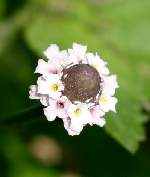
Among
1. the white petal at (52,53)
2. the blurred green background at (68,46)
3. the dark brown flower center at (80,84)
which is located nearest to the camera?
the dark brown flower center at (80,84)

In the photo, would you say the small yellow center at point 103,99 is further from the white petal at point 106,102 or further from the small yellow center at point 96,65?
the small yellow center at point 96,65

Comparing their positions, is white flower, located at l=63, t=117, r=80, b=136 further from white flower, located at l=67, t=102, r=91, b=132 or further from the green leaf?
the green leaf

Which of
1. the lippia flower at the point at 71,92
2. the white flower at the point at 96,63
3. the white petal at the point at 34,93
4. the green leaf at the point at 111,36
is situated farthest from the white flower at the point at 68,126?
the green leaf at the point at 111,36

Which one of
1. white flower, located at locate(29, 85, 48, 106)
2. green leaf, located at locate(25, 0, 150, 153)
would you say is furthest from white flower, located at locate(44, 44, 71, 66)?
green leaf, located at locate(25, 0, 150, 153)

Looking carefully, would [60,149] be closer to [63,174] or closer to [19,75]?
[63,174]

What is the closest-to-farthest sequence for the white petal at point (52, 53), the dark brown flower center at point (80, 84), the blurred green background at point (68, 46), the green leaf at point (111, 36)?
1. the dark brown flower center at point (80, 84)
2. the white petal at point (52, 53)
3. the green leaf at point (111, 36)
4. the blurred green background at point (68, 46)

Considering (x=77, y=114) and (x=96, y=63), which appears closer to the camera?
(x=77, y=114)

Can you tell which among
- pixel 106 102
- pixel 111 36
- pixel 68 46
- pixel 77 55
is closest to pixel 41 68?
pixel 77 55

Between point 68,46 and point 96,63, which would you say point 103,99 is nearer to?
point 96,63
